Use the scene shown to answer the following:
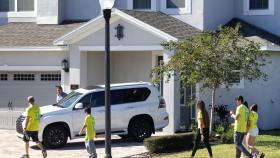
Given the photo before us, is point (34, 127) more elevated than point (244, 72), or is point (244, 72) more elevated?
point (244, 72)

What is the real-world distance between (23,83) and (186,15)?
7.55m

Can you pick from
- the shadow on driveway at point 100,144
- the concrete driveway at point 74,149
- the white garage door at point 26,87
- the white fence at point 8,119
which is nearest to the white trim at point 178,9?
the white garage door at point 26,87

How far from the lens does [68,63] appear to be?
27.1 metres

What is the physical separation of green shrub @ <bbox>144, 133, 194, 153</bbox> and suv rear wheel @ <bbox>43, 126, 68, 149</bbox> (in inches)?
121

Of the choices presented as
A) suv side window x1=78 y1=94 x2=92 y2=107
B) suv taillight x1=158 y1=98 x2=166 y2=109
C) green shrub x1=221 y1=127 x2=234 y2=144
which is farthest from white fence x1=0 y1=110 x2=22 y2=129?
green shrub x1=221 y1=127 x2=234 y2=144

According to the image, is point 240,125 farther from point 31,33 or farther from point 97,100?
point 31,33

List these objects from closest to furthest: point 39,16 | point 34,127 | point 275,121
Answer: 1. point 34,127
2. point 275,121
3. point 39,16

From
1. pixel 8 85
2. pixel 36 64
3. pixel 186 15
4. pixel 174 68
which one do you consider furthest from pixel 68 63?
pixel 174 68

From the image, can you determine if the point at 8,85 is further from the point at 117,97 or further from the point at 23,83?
the point at 117,97

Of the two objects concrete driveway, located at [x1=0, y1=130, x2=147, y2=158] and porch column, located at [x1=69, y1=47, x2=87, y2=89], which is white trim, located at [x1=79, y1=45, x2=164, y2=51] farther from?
concrete driveway, located at [x1=0, y1=130, x2=147, y2=158]

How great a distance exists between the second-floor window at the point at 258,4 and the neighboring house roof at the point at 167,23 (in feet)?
9.50

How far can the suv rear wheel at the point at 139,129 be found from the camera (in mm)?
22156

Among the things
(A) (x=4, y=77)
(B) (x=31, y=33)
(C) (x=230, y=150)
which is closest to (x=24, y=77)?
(A) (x=4, y=77)

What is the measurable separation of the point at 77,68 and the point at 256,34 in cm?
718
